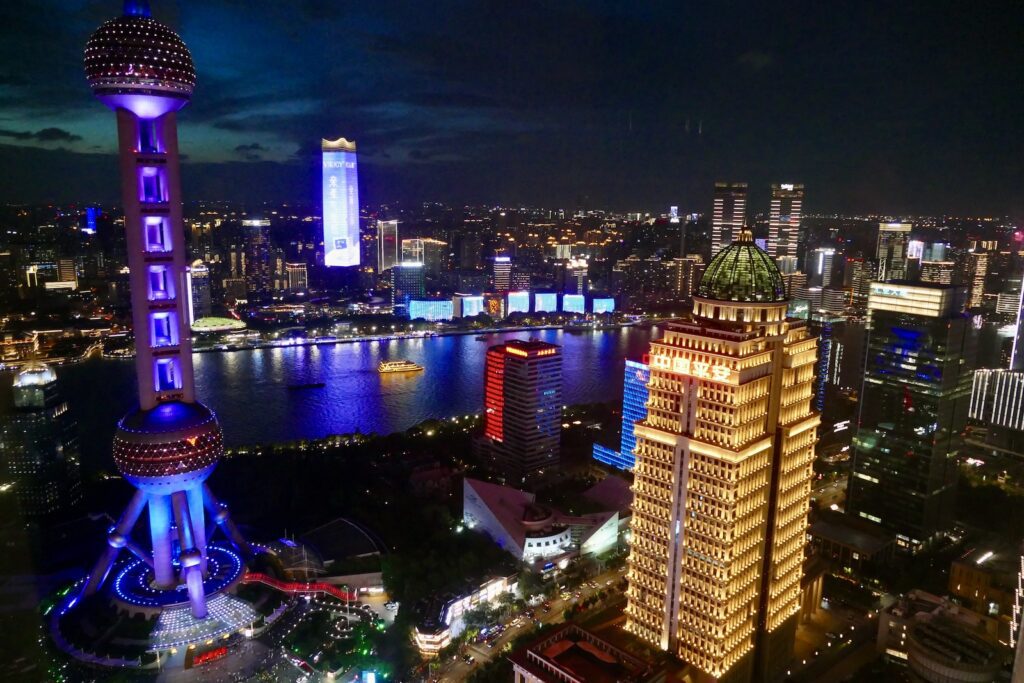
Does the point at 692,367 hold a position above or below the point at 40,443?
above

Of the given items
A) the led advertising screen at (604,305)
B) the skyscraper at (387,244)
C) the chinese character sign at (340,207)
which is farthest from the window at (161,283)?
the skyscraper at (387,244)

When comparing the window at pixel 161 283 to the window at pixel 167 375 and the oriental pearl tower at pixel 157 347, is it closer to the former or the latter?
the oriental pearl tower at pixel 157 347

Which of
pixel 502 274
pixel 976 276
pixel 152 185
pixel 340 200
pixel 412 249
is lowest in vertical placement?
pixel 502 274

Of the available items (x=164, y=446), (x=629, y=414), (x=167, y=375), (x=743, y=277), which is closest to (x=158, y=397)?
(x=167, y=375)

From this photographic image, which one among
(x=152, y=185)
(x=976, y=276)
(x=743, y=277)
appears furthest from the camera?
(x=976, y=276)

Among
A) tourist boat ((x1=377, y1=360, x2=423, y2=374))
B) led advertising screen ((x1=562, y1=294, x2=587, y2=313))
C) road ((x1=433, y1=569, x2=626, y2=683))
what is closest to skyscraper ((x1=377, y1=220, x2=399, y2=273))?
led advertising screen ((x1=562, y1=294, x2=587, y2=313))

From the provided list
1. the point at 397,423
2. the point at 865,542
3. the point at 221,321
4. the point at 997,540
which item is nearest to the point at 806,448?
the point at 865,542

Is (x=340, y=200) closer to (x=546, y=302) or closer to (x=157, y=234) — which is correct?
(x=546, y=302)
